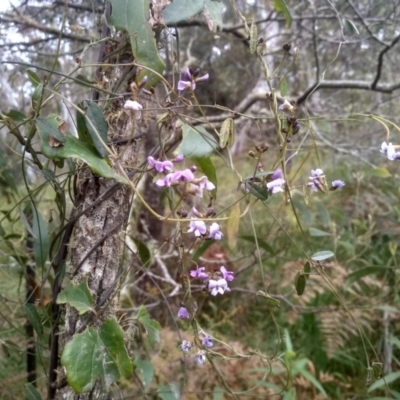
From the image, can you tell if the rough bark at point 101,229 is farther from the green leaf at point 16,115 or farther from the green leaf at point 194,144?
the green leaf at point 16,115

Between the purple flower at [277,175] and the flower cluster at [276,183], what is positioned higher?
the purple flower at [277,175]

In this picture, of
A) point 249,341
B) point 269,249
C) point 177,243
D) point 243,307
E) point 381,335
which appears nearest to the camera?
point 177,243

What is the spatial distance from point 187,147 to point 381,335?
1.43 metres

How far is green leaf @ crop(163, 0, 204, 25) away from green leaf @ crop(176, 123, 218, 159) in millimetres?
146

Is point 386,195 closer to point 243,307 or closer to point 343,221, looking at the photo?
point 343,221

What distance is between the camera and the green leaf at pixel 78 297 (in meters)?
0.65

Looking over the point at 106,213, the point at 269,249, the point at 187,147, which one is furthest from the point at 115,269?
the point at 269,249

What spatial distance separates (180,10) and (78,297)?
422 millimetres

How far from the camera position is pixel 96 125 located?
0.62m

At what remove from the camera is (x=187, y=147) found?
2.12 feet

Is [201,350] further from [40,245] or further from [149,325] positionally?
[40,245]

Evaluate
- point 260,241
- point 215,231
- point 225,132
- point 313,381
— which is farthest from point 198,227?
point 313,381

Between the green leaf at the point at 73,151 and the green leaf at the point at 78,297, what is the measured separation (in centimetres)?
19

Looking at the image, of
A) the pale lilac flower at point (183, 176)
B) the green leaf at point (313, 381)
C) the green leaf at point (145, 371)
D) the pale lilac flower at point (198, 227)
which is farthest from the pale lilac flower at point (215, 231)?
the green leaf at point (313, 381)
